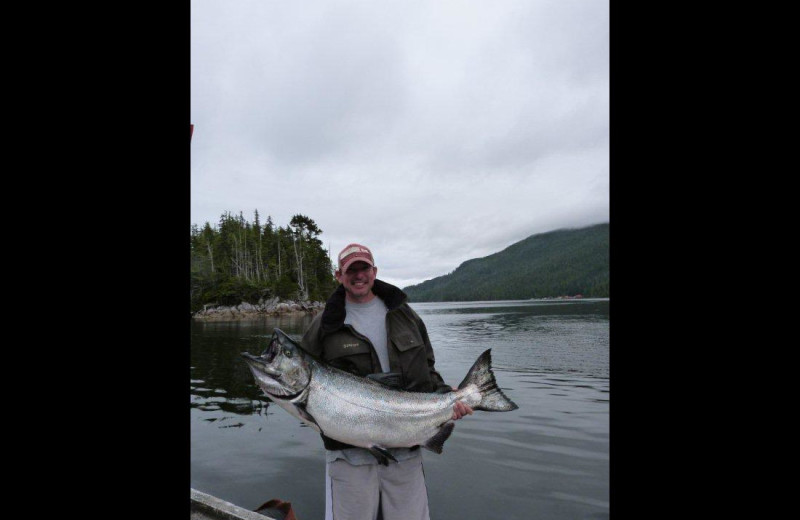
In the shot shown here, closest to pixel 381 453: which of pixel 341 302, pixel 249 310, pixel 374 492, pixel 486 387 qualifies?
pixel 374 492

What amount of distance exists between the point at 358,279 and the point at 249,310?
70.3 m

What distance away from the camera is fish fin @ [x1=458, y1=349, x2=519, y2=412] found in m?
4.12

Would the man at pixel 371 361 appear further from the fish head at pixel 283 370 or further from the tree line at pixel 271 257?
the tree line at pixel 271 257

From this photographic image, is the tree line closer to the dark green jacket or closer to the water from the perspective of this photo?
the water

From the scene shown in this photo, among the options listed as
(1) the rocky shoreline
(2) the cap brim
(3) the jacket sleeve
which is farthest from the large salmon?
(1) the rocky shoreline

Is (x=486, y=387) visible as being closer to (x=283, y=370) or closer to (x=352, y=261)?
(x=352, y=261)

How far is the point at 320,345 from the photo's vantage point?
13.0ft

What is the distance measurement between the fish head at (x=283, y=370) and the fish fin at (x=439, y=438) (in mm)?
1250
